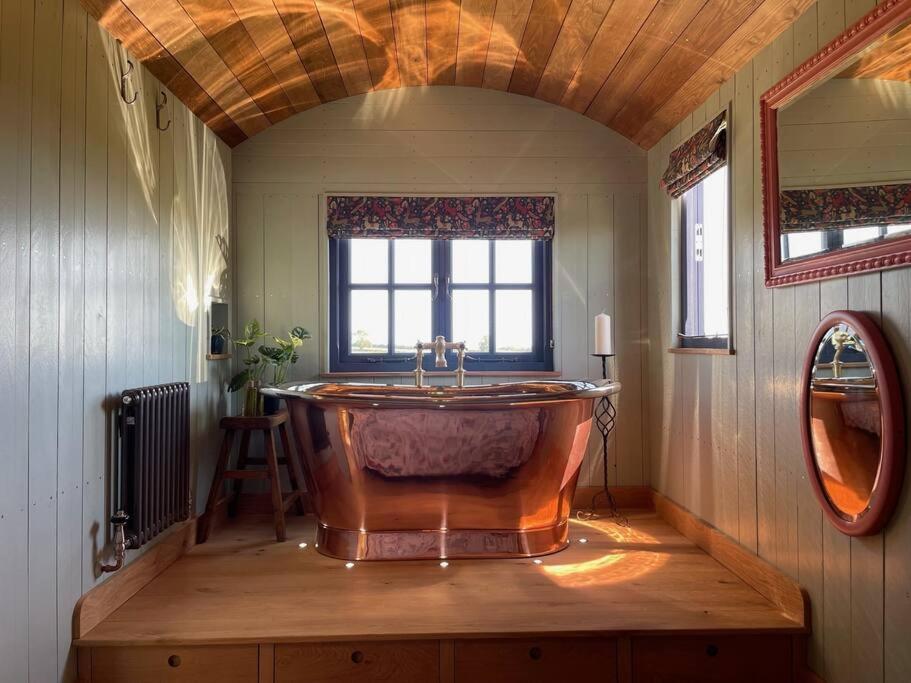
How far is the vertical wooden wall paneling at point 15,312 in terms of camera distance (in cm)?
170

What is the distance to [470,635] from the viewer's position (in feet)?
6.91

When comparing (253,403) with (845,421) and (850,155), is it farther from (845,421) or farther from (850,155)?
(850,155)

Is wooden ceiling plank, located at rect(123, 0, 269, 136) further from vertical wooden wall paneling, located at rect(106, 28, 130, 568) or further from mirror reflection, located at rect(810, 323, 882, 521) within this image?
mirror reflection, located at rect(810, 323, 882, 521)

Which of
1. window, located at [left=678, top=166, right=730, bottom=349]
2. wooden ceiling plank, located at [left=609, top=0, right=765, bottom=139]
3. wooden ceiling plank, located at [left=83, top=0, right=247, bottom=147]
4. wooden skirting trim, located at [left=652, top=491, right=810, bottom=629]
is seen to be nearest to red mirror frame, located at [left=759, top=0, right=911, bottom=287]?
wooden ceiling plank, located at [left=609, top=0, right=765, bottom=139]

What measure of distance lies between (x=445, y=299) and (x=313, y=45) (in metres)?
1.46

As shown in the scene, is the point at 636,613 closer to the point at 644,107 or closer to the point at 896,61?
the point at 896,61

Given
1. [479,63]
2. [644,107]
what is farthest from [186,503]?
[644,107]

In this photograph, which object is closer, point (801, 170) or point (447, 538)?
point (801, 170)

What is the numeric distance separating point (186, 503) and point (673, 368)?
2281 millimetres

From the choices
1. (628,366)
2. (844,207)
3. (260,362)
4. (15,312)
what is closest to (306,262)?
(260,362)

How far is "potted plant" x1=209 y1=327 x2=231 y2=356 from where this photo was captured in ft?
11.4

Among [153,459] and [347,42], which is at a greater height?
[347,42]

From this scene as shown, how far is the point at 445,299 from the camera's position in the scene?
3881 mm

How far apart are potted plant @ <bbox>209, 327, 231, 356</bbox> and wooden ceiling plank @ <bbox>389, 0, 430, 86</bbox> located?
156 cm
